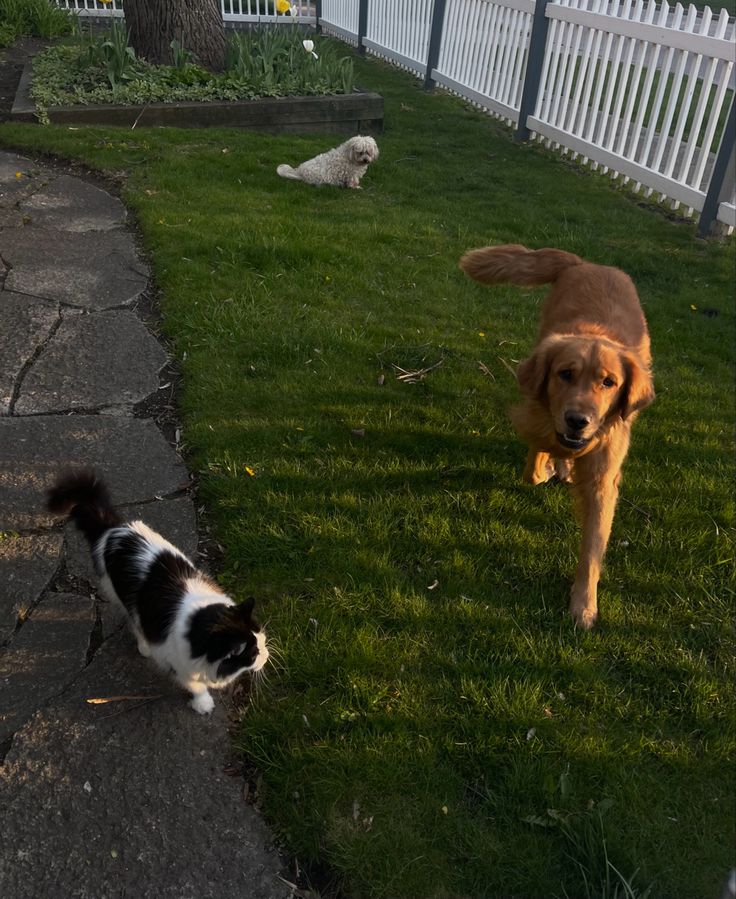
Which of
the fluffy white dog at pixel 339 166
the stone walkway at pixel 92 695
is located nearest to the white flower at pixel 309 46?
the fluffy white dog at pixel 339 166

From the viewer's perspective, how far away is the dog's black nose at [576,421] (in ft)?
8.84

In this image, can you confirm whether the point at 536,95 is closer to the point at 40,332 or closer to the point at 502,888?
the point at 40,332

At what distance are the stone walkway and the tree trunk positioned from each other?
6.55 m

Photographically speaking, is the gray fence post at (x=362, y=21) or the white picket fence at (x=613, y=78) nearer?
the white picket fence at (x=613, y=78)

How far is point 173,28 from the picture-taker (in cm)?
898

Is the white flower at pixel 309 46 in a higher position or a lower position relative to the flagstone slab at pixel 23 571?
higher

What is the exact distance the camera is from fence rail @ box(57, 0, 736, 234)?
664cm

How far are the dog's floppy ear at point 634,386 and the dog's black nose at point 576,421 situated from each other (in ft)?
0.90

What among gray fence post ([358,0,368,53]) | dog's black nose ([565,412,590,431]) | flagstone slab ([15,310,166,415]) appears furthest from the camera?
gray fence post ([358,0,368,53])

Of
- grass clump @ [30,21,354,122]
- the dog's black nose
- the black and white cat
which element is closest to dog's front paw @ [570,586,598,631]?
the dog's black nose

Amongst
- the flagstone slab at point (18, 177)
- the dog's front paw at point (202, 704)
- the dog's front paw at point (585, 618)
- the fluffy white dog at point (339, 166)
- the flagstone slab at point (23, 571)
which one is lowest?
the dog's front paw at point (585, 618)

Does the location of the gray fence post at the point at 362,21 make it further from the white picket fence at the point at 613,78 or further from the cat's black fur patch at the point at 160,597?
the cat's black fur patch at the point at 160,597

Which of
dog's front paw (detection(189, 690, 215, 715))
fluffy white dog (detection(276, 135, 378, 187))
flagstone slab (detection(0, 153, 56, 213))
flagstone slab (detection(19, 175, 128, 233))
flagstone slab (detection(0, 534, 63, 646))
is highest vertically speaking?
fluffy white dog (detection(276, 135, 378, 187))

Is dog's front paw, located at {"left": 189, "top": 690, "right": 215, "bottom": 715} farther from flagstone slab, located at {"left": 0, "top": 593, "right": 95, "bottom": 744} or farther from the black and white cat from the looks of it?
flagstone slab, located at {"left": 0, "top": 593, "right": 95, "bottom": 744}
